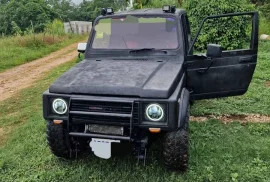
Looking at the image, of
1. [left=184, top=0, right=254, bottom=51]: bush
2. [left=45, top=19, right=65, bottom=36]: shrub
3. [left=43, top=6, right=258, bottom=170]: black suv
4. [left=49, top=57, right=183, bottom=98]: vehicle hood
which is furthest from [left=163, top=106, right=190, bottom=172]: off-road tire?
[left=45, top=19, right=65, bottom=36]: shrub

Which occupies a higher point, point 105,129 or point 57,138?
point 105,129

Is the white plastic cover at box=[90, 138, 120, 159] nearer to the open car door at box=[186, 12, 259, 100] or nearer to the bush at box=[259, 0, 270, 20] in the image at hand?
the open car door at box=[186, 12, 259, 100]

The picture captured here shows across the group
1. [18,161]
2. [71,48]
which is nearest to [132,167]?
[18,161]

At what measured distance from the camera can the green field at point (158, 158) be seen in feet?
11.7

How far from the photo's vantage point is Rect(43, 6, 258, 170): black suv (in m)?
3.13

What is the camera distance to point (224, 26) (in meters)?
10.1

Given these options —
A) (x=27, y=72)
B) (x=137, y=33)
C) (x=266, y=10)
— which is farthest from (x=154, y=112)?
(x=266, y=10)

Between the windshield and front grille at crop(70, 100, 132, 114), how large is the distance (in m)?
1.30

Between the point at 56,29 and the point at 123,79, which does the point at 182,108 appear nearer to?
the point at 123,79

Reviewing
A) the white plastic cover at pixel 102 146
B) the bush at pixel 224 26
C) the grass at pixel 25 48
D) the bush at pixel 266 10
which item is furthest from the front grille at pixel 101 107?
the bush at pixel 266 10

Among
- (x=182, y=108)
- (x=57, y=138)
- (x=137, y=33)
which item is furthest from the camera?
(x=137, y=33)

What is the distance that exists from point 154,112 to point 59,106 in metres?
0.99

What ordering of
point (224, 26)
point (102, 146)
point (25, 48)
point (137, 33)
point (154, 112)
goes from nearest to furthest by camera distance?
point (154, 112)
point (102, 146)
point (137, 33)
point (224, 26)
point (25, 48)

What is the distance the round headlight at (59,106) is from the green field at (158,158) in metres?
0.79
